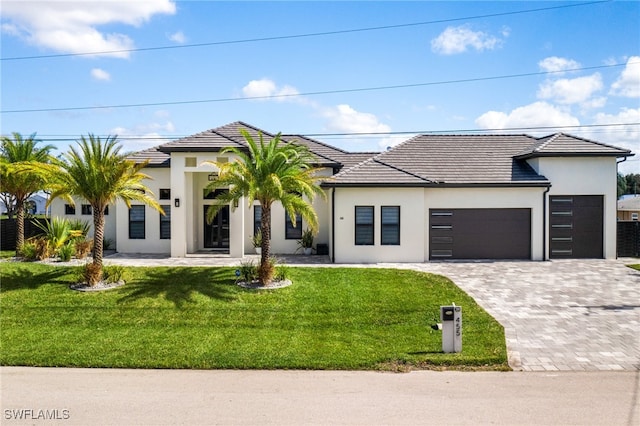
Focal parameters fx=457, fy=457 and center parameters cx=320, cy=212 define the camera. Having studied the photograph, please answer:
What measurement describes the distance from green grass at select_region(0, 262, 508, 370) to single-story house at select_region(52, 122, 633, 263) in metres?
3.57

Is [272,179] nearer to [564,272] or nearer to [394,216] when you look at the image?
[394,216]

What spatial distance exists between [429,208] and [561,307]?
24.9 feet

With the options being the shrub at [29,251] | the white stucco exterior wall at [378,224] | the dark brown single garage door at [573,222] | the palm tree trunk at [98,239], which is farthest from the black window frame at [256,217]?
the dark brown single garage door at [573,222]

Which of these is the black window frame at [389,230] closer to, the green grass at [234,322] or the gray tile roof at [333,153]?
the green grass at [234,322]

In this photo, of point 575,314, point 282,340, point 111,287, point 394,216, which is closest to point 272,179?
point 282,340

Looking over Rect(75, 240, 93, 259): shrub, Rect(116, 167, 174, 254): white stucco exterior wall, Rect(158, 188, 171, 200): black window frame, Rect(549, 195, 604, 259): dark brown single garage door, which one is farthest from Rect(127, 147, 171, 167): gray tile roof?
Rect(549, 195, 604, 259): dark brown single garage door

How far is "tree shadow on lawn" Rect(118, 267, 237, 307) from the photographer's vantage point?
41.0 ft

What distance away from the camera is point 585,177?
19.3 metres

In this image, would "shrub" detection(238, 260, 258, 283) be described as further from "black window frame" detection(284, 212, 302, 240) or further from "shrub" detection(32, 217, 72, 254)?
"shrub" detection(32, 217, 72, 254)

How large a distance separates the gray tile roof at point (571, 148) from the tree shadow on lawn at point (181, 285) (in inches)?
547

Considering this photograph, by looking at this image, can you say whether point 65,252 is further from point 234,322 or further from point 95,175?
point 234,322

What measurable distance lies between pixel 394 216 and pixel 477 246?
3.88m

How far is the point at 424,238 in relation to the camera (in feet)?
60.2

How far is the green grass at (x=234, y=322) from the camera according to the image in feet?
28.8
